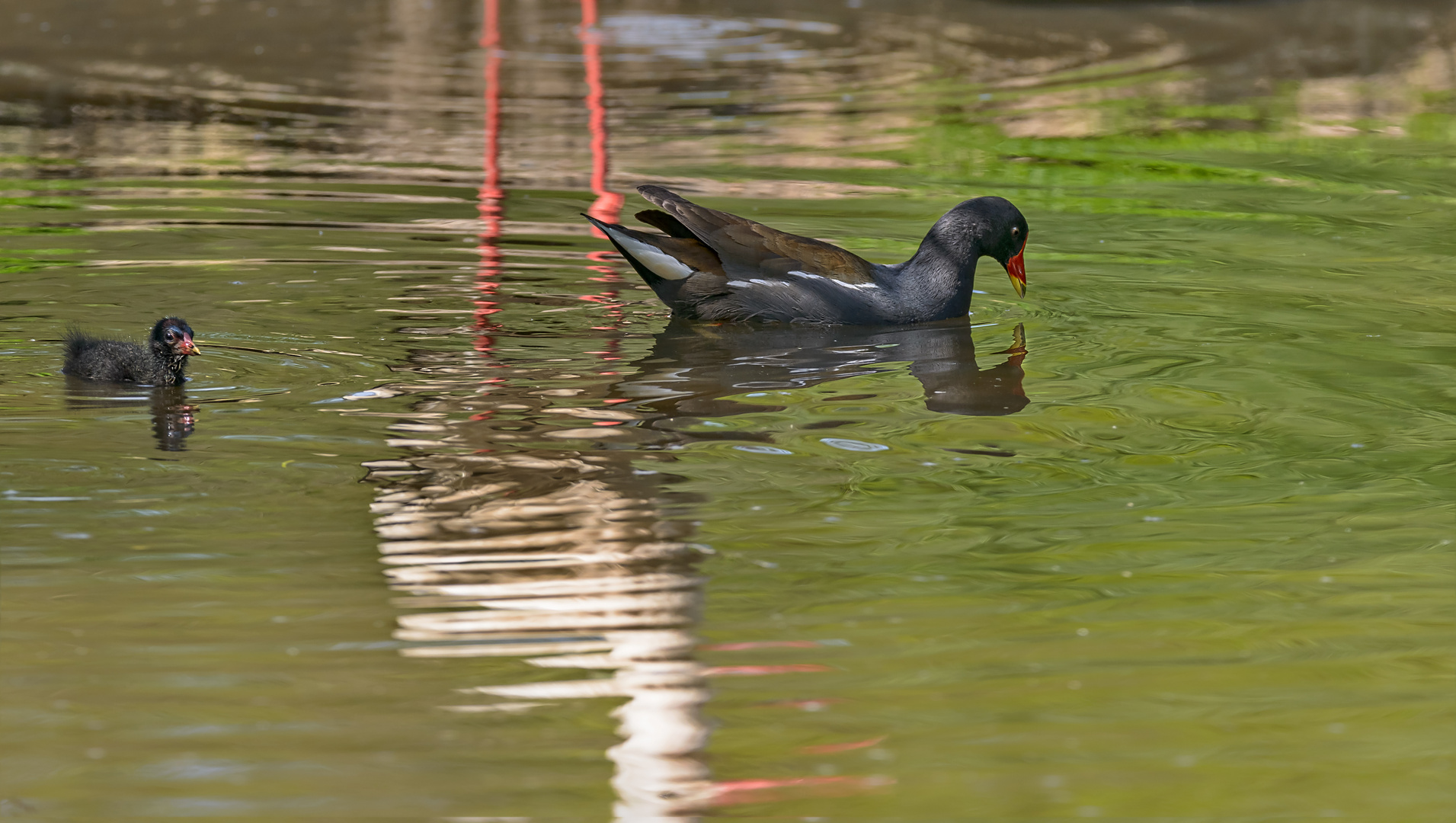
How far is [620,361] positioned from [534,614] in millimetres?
3225

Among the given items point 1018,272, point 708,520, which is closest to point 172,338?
point 708,520

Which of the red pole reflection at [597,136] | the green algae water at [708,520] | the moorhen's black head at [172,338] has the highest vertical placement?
the red pole reflection at [597,136]

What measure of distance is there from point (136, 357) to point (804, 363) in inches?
113

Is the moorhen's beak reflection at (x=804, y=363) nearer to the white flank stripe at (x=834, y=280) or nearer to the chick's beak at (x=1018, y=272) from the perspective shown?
the white flank stripe at (x=834, y=280)

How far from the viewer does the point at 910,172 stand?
13406 millimetres

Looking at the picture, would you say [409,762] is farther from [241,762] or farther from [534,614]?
[534,614]

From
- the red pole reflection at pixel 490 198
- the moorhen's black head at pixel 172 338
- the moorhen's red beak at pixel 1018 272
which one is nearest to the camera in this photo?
the moorhen's black head at pixel 172 338

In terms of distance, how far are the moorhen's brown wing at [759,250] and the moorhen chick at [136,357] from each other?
8.28ft

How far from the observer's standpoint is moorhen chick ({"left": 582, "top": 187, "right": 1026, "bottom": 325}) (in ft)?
30.5

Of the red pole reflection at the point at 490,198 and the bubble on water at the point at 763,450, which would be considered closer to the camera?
the bubble on water at the point at 763,450

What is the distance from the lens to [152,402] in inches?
302

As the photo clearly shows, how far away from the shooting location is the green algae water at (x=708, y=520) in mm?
4656

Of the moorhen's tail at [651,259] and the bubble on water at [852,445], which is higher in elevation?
the moorhen's tail at [651,259]

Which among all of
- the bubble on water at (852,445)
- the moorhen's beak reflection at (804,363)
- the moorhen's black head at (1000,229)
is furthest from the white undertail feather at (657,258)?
the bubble on water at (852,445)
